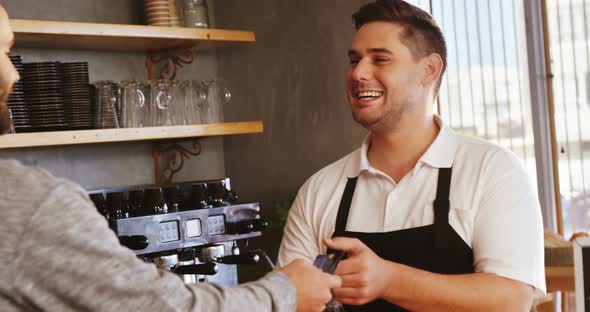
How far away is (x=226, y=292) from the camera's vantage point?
3.83 ft

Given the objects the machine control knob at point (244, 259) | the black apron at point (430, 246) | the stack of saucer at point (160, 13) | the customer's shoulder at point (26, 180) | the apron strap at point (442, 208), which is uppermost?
the stack of saucer at point (160, 13)

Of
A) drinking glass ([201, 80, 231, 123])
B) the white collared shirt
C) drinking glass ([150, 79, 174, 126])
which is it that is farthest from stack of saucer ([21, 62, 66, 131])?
the white collared shirt

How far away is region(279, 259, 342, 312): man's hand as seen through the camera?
1.36 m

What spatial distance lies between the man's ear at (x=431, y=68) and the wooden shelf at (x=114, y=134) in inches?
57.1

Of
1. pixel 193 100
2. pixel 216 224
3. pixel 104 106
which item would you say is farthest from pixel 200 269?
pixel 193 100

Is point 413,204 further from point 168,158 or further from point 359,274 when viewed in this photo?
point 168,158

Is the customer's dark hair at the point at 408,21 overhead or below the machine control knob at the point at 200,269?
overhead

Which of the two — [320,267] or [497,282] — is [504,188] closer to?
[497,282]

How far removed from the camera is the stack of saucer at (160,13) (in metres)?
3.30

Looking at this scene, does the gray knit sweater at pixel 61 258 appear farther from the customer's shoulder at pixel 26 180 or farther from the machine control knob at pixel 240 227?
the machine control knob at pixel 240 227

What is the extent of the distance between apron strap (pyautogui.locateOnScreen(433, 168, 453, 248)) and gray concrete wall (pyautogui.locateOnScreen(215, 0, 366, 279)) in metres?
1.36

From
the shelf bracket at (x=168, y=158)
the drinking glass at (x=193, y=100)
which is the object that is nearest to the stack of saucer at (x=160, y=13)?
the drinking glass at (x=193, y=100)

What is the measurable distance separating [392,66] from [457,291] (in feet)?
1.98

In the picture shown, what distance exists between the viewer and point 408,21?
199 centimetres
